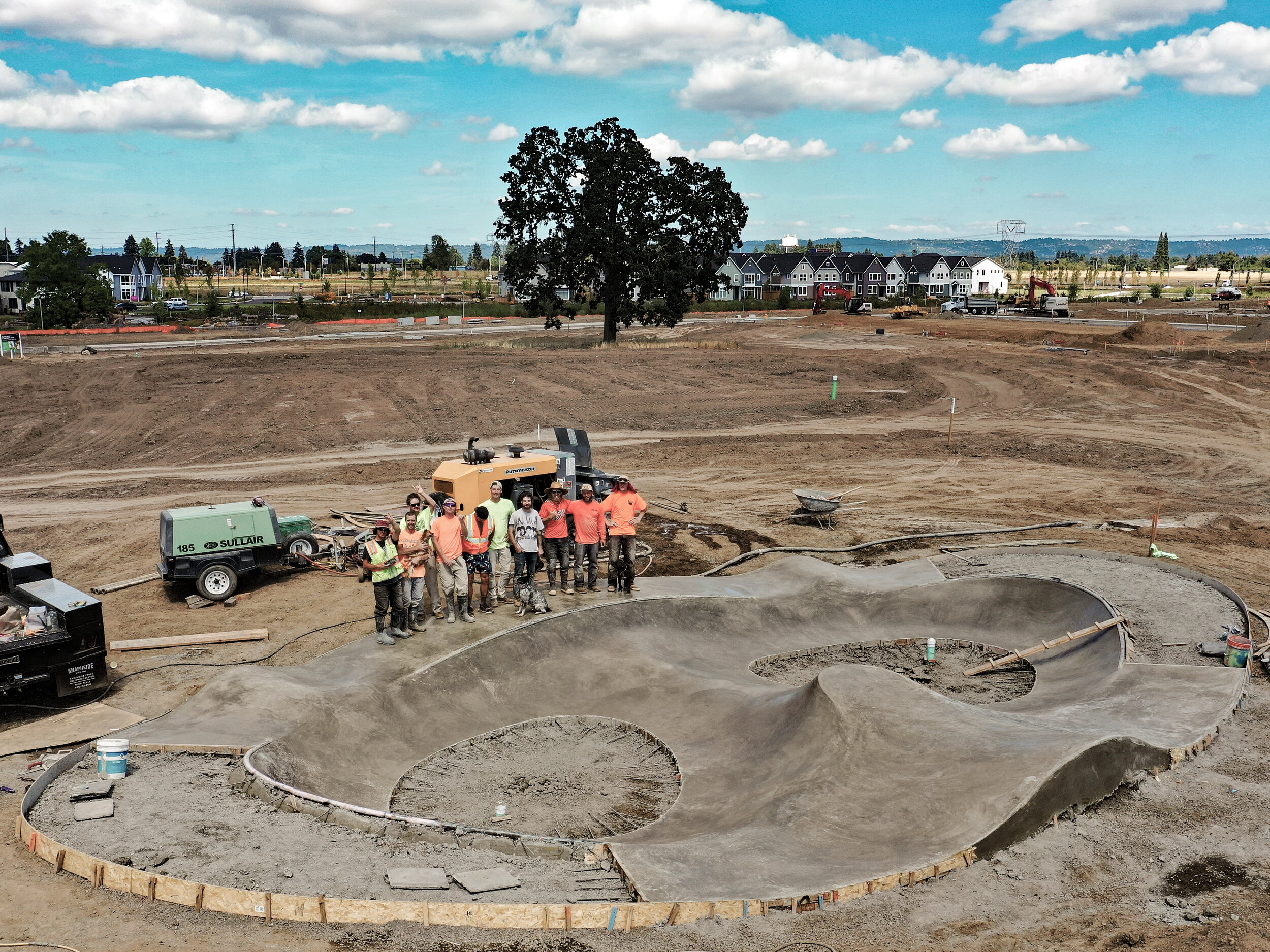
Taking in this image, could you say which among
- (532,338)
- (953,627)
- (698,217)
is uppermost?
(698,217)

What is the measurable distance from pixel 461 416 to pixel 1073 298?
9675 centimetres

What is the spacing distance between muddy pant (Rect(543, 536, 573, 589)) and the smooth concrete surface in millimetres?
1300

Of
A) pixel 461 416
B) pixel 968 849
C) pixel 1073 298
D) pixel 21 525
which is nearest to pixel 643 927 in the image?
pixel 968 849

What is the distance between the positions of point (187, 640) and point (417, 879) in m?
9.21

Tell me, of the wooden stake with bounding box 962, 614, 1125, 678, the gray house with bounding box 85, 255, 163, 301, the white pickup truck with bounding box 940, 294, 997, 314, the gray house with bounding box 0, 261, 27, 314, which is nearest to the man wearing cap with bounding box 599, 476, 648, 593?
the wooden stake with bounding box 962, 614, 1125, 678

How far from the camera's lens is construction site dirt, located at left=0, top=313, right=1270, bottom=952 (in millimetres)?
8023

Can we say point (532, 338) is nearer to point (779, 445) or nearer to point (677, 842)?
point (779, 445)

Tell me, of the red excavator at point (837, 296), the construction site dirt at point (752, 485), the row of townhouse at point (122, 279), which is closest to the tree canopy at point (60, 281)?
the row of townhouse at point (122, 279)

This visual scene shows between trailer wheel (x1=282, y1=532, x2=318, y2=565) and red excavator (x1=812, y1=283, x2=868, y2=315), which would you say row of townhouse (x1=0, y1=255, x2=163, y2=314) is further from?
trailer wheel (x1=282, y1=532, x2=318, y2=565)

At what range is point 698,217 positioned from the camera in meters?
57.6

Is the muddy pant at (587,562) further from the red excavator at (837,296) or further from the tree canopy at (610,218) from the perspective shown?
the red excavator at (837,296)

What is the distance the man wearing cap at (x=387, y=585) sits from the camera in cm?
1384

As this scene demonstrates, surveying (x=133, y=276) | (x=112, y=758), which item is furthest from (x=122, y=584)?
(x=133, y=276)

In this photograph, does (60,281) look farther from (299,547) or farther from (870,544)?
(870,544)
